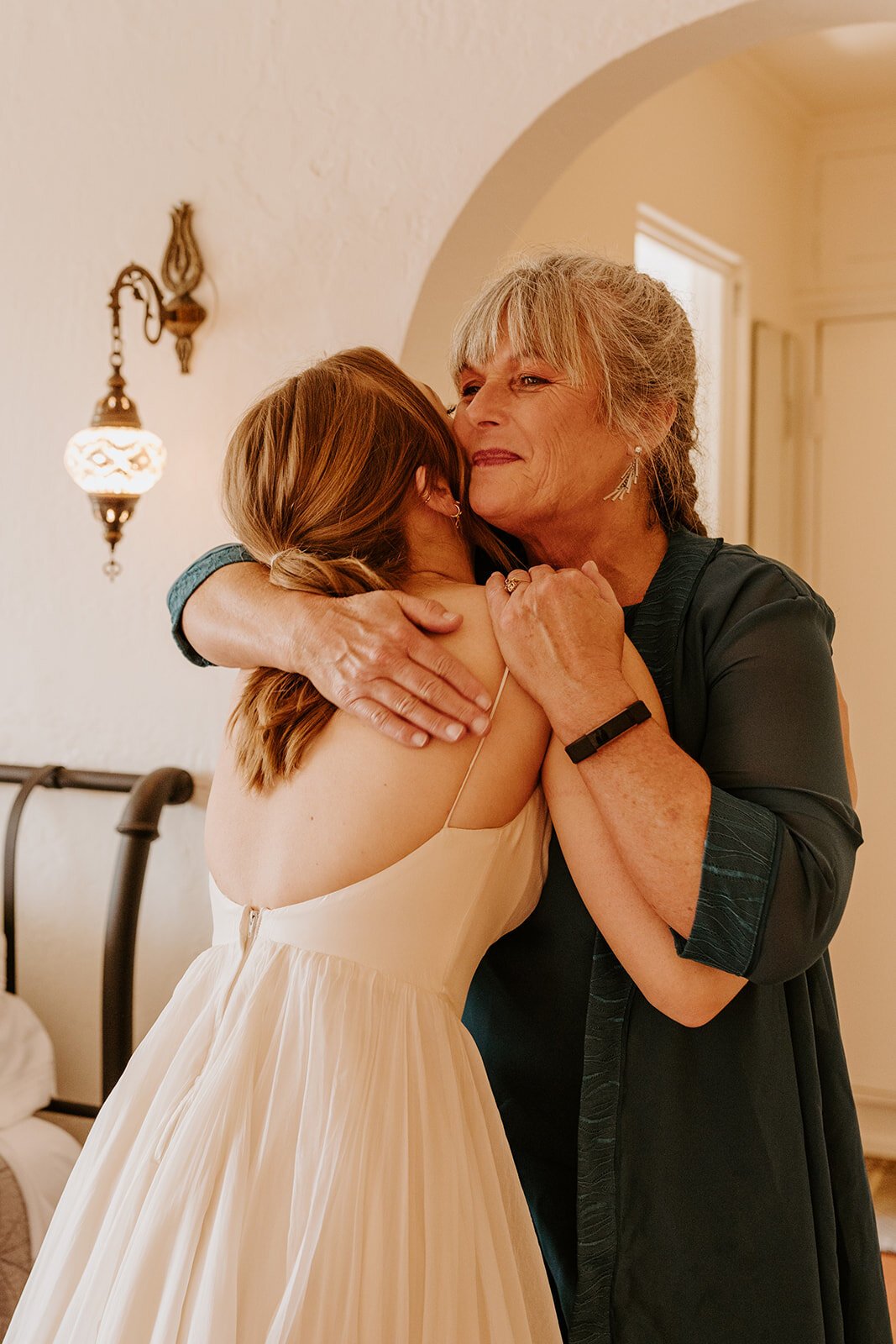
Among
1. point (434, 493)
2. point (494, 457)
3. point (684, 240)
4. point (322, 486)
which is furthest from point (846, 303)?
point (322, 486)

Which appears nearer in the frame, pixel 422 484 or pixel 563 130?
pixel 422 484

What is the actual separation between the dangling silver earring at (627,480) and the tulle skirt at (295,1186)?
0.55 meters

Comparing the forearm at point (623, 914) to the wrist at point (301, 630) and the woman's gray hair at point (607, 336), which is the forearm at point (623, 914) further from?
the woman's gray hair at point (607, 336)

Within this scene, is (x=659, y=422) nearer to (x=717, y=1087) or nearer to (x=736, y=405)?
(x=717, y=1087)

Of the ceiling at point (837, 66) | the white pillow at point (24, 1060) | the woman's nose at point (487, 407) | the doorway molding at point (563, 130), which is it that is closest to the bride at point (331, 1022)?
the woman's nose at point (487, 407)

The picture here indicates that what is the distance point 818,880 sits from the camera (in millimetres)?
992

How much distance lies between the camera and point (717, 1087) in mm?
1162

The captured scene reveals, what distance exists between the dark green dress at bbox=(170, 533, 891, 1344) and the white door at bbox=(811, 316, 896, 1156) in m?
2.42

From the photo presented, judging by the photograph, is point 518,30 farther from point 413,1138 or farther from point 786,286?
point 786,286

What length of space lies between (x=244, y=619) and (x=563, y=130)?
3.19 feet

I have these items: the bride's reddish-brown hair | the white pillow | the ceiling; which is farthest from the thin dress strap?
the ceiling

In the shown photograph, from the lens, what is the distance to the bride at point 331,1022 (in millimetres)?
950

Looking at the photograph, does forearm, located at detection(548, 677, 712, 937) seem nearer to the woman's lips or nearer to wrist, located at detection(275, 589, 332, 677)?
wrist, located at detection(275, 589, 332, 677)

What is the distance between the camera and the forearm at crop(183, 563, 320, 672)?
118 centimetres
